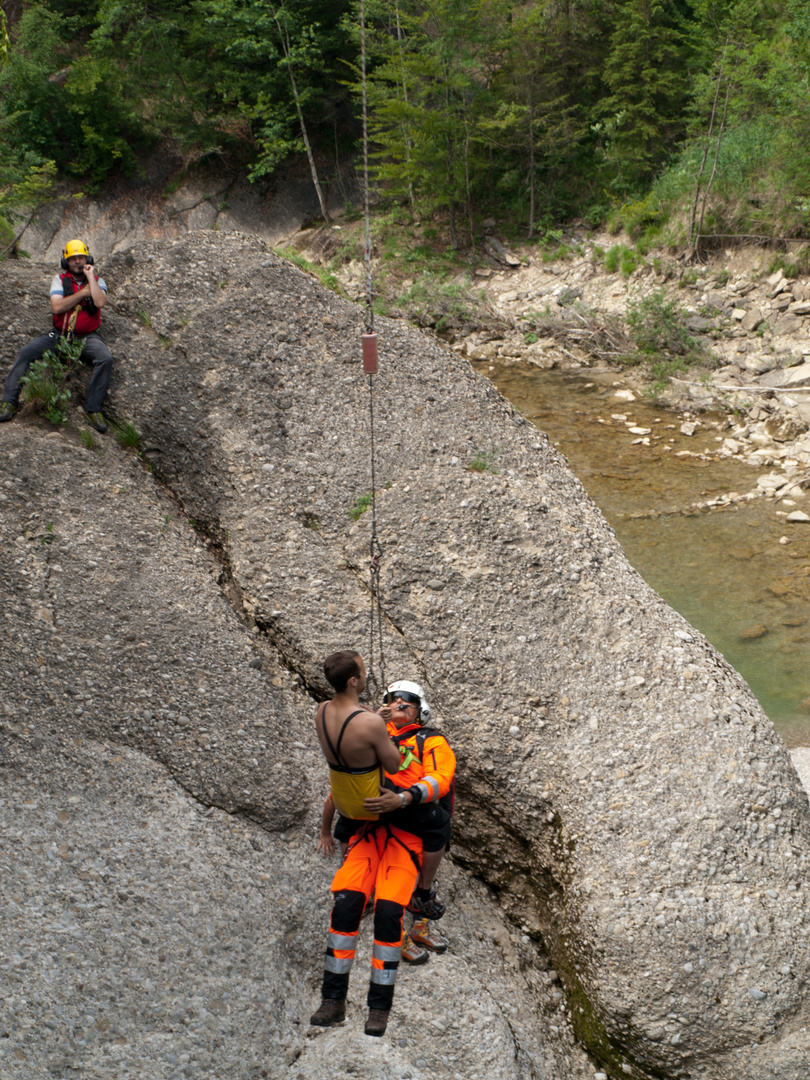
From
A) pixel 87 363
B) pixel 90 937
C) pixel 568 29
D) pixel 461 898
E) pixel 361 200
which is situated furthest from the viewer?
pixel 361 200

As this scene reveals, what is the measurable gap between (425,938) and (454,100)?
93.0ft

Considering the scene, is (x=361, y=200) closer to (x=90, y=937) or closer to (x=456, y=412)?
(x=456, y=412)

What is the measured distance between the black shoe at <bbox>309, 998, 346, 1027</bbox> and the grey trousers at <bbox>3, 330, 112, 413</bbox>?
209 inches

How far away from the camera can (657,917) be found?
470 centimetres

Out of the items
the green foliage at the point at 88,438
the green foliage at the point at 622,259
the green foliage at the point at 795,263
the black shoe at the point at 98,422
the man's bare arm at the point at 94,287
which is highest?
the green foliage at the point at 795,263

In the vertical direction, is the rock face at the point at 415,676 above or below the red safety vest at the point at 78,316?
below

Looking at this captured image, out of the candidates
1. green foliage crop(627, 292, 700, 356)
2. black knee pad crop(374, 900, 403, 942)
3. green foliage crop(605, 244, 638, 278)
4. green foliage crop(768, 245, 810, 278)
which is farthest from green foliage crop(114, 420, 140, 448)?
green foliage crop(605, 244, 638, 278)

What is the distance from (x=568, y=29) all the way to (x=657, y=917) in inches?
1173

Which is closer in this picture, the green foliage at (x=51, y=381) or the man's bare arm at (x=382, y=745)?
the man's bare arm at (x=382, y=745)

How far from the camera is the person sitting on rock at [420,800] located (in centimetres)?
442

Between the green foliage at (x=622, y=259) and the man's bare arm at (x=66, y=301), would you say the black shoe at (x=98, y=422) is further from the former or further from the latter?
the green foliage at (x=622, y=259)

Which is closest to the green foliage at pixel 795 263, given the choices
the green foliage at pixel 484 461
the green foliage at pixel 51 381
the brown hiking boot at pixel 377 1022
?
the green foliage at pixel 484 461

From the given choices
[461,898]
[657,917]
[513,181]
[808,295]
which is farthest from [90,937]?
[513,181]

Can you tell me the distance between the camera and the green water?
10414 millimetres
